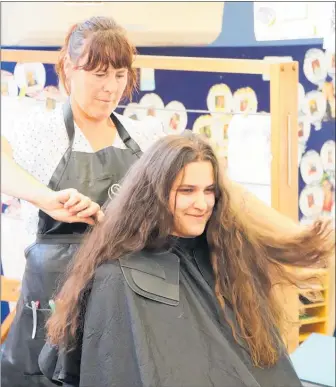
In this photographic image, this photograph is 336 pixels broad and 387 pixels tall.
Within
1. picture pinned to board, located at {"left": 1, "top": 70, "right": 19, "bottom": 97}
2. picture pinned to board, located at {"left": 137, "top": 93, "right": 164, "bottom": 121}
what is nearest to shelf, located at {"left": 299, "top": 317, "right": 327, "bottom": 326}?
picture pinned to board, located at {"left": 137, "top": 93, "right": 164, "bottom": 121}

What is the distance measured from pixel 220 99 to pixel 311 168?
0.47 meters

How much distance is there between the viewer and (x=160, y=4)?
1.94 meters

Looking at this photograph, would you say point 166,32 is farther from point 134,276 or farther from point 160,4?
point 134,276

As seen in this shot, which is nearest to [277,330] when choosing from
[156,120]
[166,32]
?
[156,120]

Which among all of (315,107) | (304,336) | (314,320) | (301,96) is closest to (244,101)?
(301,96)

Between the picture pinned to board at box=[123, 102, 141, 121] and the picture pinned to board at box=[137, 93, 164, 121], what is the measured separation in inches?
0.6

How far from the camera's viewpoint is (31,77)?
5.66ft

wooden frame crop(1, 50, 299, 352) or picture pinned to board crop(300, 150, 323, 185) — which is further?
picture pinned to board crop(300, 150, 323, 185)

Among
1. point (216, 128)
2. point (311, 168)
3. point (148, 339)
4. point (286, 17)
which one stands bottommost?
point (148, 339)

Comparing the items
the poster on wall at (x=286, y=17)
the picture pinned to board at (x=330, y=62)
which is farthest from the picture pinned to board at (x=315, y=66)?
the poster on wall at (x=286, y=17)

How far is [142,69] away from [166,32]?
164 millimetres

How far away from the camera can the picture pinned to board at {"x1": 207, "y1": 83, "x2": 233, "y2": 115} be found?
6.95 ft

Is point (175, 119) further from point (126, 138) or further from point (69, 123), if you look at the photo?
point (69, 123)

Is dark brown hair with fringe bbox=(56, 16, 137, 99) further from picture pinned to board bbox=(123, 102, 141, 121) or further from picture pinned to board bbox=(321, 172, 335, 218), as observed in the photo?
picture pinned to board bbox=(321, 172, 335, 218)
